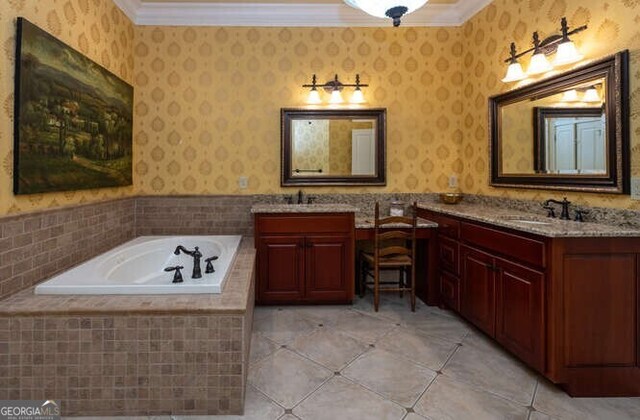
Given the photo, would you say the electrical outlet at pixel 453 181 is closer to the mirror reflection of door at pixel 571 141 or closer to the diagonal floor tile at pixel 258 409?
the mirror reflection of door at pixel 571 141

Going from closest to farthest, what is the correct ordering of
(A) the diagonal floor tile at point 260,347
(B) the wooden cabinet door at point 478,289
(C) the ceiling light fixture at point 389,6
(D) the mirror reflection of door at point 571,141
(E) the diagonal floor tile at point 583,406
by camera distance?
(C) the ceiling light fixture at point 389,6
(E) the diagonal floor tile at point 583,406
(D) the mirror reflection of door at point 571,141
(A) the diagonal floor tile at point 260,347
(B) the wooden cabinet door at point 478,289

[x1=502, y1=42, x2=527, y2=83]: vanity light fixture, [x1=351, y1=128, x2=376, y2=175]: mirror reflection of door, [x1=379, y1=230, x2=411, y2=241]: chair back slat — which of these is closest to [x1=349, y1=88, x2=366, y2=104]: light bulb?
[x1=351, y1=128, x2=376, y2=175]: mirror reflection of door

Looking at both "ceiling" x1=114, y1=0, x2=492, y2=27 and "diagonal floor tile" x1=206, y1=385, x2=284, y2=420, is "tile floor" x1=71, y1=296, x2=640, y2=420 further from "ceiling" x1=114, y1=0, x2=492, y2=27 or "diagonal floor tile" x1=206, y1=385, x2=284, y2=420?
"ceiling" x1=114, y1=0, x2=492, y2=27

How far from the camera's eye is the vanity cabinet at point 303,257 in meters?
3.19

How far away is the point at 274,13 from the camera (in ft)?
11.8

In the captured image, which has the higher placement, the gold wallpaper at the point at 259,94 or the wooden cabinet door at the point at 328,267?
the gold wallpaper at the point at 259,94

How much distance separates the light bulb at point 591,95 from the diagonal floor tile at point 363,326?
205cm

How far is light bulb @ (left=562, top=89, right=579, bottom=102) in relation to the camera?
2.40 m

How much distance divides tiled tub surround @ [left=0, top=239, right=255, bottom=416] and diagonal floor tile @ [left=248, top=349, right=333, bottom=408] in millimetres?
253

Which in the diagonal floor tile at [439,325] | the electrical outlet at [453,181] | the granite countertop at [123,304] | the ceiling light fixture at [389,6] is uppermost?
the ceiling light fixture at [389,6]

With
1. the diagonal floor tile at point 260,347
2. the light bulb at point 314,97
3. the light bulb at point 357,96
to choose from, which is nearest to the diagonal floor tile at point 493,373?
the diagonal floor tile at point 260,347

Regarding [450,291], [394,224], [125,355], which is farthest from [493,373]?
[125,355]

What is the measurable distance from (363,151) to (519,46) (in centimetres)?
160

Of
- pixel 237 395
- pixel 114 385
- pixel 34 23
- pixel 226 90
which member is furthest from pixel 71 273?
pixel 226 90
